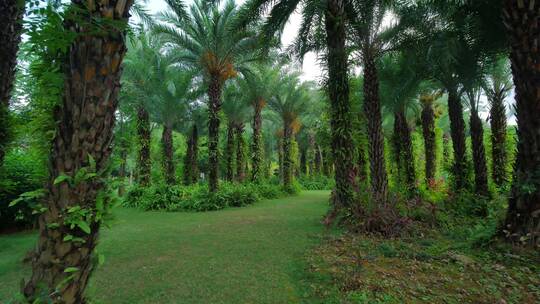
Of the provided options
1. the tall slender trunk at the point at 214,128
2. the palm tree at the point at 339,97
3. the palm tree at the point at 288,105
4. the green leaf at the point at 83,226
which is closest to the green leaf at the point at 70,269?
the green leaf at the point at 83,226

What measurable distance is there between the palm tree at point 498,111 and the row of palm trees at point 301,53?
10cm

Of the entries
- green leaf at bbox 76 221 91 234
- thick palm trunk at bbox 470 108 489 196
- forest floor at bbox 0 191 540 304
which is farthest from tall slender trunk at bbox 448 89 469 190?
green leaf at bbox 76 221 91 234

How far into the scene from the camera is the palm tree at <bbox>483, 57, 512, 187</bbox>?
11.4 meters

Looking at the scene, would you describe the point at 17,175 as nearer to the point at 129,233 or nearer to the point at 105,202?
the point at 129,233

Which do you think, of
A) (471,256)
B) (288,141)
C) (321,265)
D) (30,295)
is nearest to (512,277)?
(471,256)

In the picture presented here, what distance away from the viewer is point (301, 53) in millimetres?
10328

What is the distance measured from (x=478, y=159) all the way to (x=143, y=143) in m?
15.4

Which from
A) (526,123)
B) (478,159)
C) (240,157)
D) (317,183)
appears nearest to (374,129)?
(478,159)

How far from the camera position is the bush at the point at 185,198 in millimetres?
12523

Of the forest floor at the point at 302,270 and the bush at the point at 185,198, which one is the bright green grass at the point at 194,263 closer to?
the forest floor at the point at 302,270

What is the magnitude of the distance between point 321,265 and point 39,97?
3.94 metres

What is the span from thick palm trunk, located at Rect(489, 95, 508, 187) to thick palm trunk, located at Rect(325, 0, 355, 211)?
736 cm

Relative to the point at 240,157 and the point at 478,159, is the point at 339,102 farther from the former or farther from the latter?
the point at 240,157

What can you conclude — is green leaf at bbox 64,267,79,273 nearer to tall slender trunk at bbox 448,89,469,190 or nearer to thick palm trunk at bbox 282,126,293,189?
tall slender trunk at bbox 448,89,469,190
